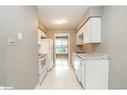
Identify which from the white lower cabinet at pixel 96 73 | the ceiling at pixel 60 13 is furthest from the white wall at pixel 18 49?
the white lower cabinet at pixel 96 73

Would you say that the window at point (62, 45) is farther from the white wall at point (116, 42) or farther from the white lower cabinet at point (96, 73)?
the white lower cabinet at point (96, 73)

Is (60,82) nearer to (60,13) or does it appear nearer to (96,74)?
(96,74)

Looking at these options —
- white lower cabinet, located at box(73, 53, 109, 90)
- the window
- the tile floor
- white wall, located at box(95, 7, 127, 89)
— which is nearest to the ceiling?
white wall, located at box(95, 7, 127, 89)

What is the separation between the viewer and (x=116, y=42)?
8.69 feet

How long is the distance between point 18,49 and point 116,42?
1.94 metres

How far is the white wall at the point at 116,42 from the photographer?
7.60 ft

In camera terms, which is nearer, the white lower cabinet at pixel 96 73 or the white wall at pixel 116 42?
the white wall at pixel 116 42

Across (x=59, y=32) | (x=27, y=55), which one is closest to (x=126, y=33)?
(x=27, y=55)

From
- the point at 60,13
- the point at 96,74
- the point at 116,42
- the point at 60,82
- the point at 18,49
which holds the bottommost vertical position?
the point at 60,82

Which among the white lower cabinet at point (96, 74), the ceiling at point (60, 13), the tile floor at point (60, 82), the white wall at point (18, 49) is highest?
the ceiling at point (60, 13)

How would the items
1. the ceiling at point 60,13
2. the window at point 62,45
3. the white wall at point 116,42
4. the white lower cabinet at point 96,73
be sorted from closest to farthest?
the white wall at point 116,42, the white lower cabinet at point 96,73, the ceiling at point 60,13, the window at point 62,45

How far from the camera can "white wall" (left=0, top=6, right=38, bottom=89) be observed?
6.97 feet

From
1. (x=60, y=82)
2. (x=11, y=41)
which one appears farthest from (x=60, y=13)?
(x=11, y=41)

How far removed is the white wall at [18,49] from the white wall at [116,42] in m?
1.84
